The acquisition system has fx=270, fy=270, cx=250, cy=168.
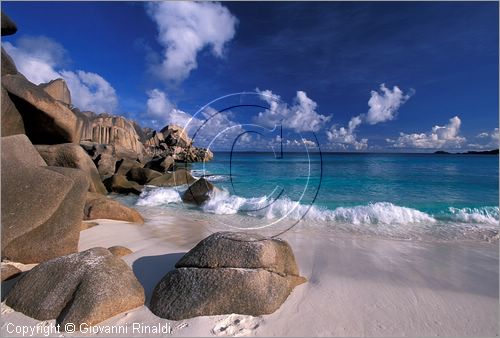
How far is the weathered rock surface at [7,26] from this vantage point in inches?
323

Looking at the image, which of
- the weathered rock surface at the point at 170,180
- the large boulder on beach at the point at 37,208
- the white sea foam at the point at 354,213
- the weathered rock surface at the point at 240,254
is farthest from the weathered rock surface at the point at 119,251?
the weathered rock surface at the point at 170,180

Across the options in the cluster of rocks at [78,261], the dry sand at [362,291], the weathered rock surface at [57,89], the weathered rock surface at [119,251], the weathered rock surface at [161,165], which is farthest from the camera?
the weathered rock surface at [161,165]

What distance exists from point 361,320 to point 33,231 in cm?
528

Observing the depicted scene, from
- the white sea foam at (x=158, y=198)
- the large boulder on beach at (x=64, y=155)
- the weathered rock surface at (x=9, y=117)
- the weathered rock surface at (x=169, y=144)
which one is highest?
the weathered rock surface at (x=169, y=144)

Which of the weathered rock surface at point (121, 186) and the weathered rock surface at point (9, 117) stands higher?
the weathered rock surface at point (9, 117)

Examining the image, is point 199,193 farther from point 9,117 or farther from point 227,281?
point 227,281

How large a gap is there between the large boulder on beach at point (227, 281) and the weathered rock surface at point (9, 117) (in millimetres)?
7063

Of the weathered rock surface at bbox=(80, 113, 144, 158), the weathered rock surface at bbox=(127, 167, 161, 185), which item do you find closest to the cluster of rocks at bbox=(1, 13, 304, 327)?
the weathered rock surface at bbox=(127, 167, 161, 185)

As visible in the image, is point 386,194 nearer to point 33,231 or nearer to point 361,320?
point 361,320

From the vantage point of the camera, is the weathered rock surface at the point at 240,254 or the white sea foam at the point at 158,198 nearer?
the weathered rock surface at the point at 240,254

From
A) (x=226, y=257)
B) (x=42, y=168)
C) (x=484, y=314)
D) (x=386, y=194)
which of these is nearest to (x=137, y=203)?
(x=42, y=168)

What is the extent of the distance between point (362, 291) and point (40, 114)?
381 inches

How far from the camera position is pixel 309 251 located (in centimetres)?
583

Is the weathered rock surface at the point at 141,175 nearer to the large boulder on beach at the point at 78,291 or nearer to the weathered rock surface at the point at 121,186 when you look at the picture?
the weathered rock surface at the point at 121,186
